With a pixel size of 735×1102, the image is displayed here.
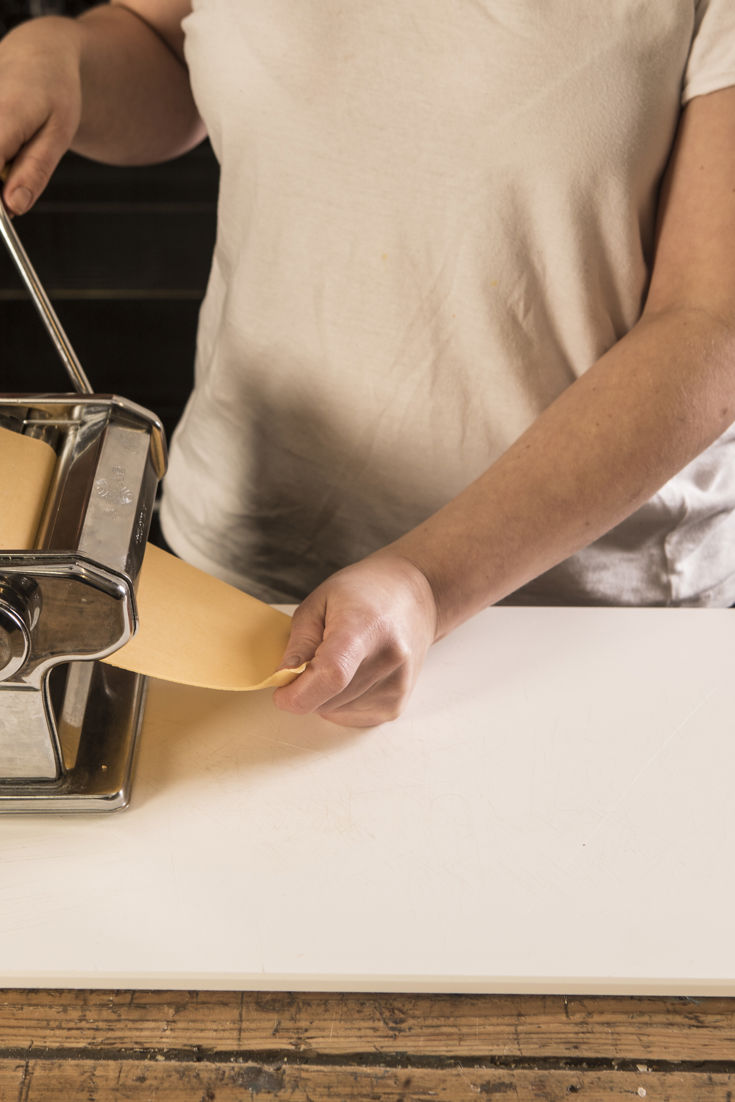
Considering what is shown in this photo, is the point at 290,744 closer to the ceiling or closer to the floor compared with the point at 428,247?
Answer: closer to the floor

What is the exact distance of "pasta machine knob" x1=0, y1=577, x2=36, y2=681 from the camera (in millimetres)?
555

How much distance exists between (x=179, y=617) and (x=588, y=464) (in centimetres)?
33

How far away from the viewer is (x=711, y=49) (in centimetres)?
75

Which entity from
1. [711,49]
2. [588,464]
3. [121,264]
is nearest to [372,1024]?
[588,464]

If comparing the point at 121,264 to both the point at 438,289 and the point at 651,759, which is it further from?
the point at 651,759

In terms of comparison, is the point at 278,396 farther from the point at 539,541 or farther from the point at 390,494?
the point at 539,541

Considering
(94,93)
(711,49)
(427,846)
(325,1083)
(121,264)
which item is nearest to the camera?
(325,1083)

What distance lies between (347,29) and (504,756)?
2.00 feet

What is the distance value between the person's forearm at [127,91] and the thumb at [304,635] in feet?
1.98

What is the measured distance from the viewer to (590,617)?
848 millimetres

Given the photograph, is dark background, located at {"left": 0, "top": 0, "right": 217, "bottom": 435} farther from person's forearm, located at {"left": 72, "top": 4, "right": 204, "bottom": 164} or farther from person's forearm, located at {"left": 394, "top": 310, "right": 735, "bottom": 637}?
person's forearm, located at {"left": 394, "top": 310, "right": 735, "bottom": 637}

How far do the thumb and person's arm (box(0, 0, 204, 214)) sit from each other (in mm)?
412

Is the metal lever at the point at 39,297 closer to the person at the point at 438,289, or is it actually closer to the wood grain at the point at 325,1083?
the person at the point at 438,289

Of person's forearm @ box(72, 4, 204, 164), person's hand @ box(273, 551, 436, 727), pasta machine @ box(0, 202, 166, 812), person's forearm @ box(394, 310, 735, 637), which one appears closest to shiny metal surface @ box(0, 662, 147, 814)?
pasta machine @ box(0, 202, 166, 812)
